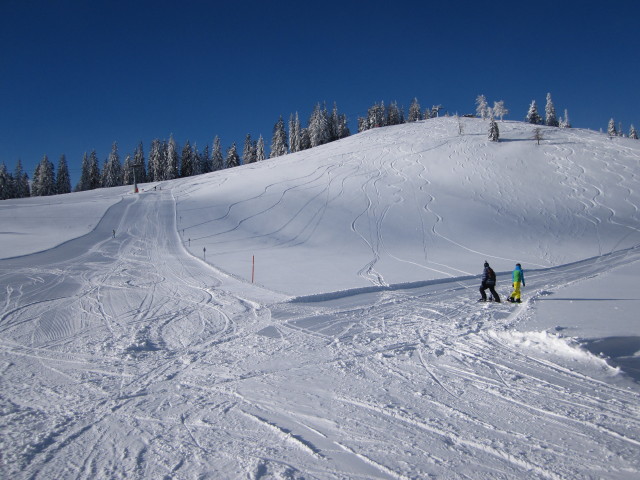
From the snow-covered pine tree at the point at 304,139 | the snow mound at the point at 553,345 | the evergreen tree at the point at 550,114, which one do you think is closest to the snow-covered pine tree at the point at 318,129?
the snow-covered pine tree at the point at 304,139

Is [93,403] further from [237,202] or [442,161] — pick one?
[442,161]

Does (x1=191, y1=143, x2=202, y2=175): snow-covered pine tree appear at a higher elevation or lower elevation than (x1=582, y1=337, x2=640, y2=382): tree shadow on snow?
higher

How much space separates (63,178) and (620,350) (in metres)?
87.6

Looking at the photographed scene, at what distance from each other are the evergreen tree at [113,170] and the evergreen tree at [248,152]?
85.5 feet

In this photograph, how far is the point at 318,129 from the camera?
81.2 metres

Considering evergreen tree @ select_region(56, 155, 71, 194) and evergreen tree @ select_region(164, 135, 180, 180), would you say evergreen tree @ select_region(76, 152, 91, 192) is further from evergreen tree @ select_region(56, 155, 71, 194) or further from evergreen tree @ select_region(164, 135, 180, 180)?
evergreen tree @ select_region(164, 135, 180, 180)

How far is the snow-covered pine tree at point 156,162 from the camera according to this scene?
3044 inches

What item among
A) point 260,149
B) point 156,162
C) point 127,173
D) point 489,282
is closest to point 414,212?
point 489,282

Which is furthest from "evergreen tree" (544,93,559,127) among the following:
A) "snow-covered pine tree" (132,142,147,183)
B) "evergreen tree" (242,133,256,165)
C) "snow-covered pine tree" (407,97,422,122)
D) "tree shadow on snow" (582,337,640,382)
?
"tree shadow on snow" (582,337,640,382)

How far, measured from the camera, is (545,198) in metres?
34.8

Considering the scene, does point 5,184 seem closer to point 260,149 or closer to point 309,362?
point 260,149

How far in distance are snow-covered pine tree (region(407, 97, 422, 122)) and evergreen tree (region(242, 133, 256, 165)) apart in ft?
145

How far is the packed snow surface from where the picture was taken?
12.8ft

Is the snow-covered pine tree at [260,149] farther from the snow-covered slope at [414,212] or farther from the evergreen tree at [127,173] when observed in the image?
the snow-covered slope at [414,212]
